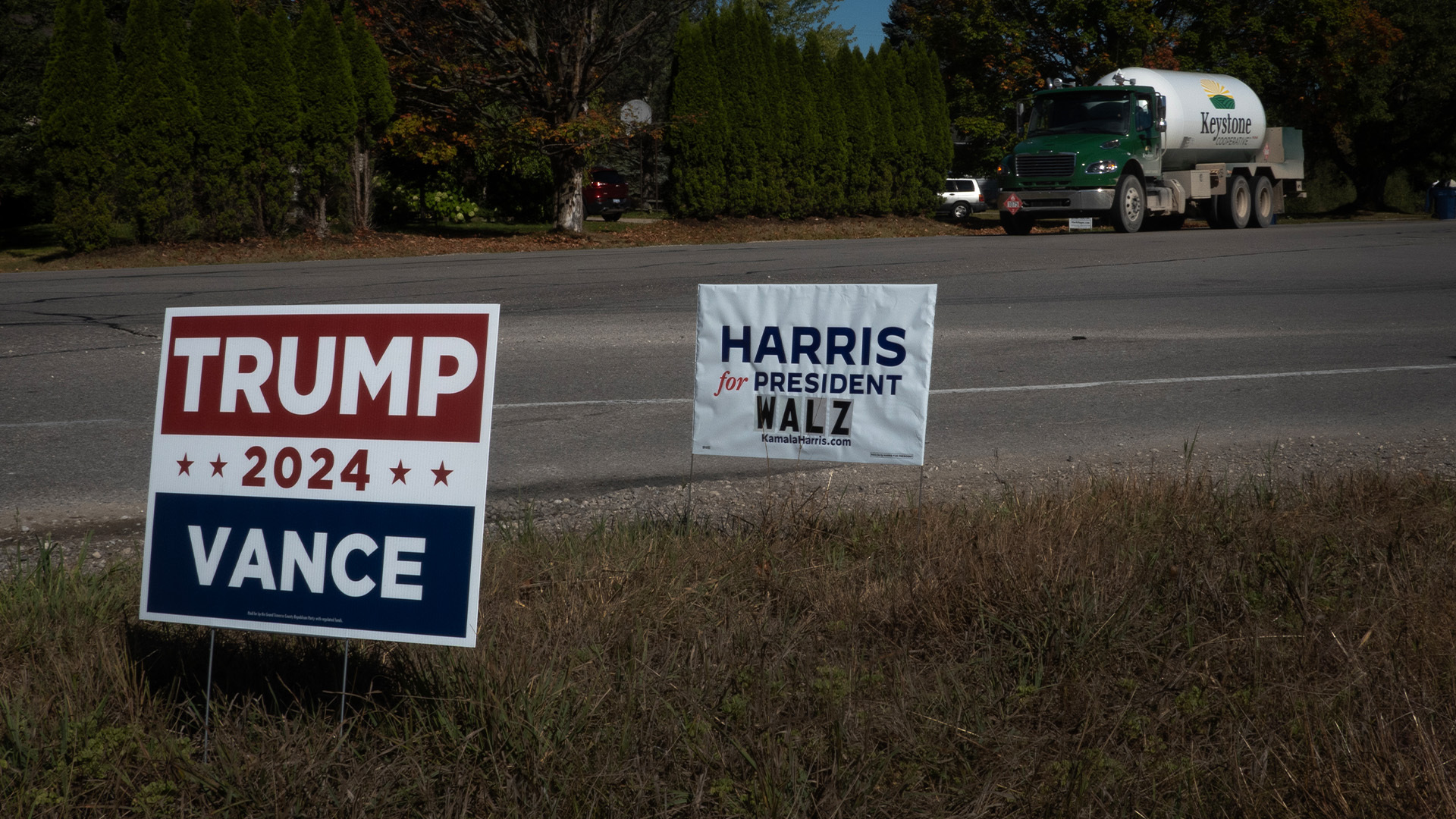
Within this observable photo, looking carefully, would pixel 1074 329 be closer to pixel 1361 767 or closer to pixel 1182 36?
pixel 1361 767

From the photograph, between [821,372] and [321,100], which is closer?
[821,372]

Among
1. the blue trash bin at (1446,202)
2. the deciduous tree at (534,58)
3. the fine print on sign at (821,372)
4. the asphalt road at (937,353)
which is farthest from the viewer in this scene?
the blue trash bin at (1446,202)

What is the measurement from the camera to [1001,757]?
102 inches

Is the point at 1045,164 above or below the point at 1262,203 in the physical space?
above

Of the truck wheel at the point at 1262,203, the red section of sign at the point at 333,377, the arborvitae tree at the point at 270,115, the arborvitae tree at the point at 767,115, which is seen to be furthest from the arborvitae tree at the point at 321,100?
the truck wheel at the point at 1262,203

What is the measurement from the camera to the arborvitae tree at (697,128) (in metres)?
25.3

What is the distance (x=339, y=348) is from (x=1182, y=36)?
137ft

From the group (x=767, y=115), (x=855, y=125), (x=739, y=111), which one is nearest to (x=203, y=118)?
(x=739, y=111)

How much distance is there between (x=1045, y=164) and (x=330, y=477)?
23117 millimetres

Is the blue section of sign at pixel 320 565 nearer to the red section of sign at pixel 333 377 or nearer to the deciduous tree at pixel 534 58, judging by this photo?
the red section of sign at pixel 333 377

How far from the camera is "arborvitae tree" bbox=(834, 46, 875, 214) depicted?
Answer: 28.3 metres

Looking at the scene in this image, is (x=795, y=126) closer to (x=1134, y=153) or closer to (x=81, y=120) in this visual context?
(x=1134, y=153)

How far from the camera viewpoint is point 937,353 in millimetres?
8742

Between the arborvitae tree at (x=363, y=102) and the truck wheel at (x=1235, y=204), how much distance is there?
18.8 metres
